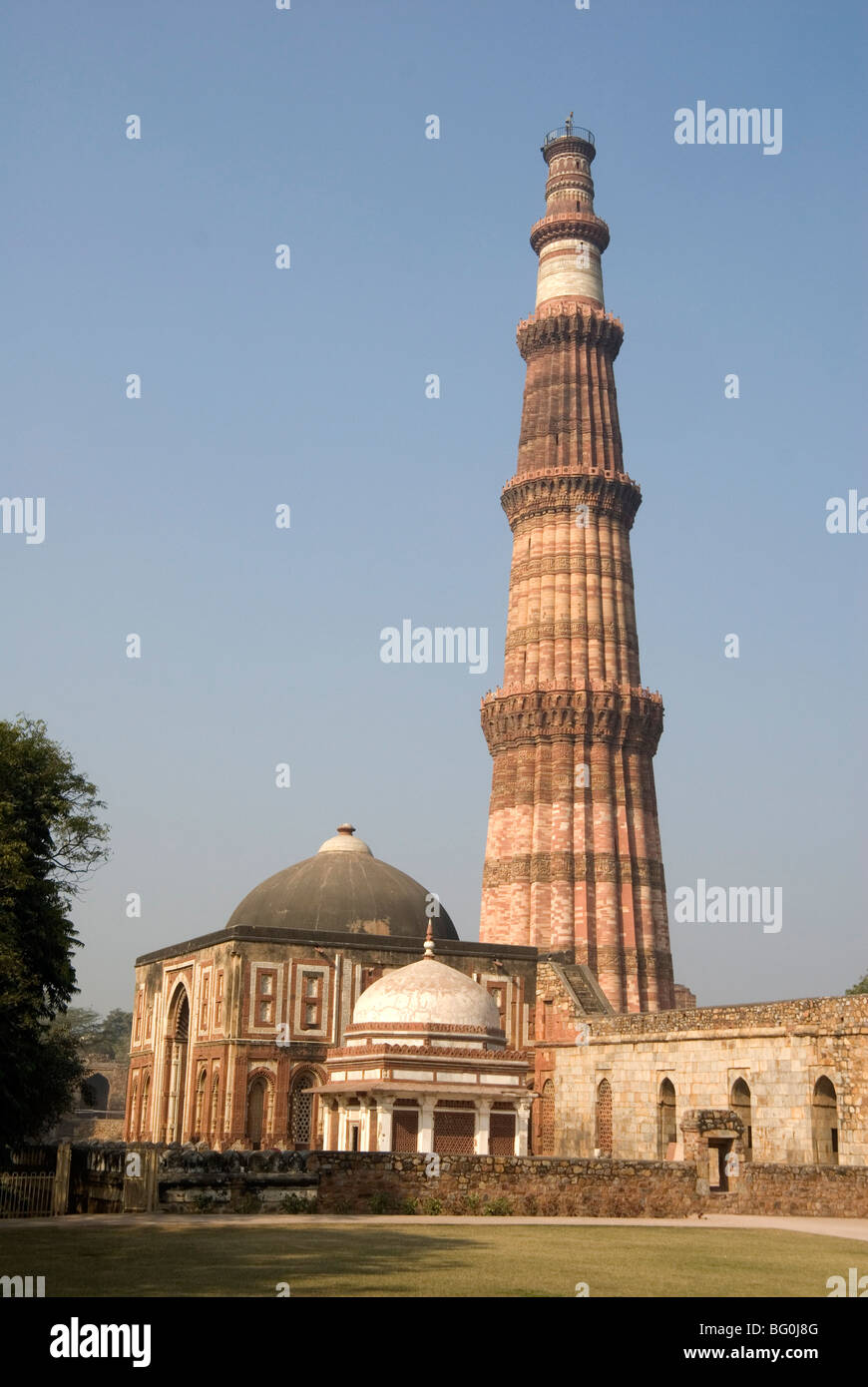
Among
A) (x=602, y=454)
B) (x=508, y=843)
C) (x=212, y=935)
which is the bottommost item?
(x=212, y=935)

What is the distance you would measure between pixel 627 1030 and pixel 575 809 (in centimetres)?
1505

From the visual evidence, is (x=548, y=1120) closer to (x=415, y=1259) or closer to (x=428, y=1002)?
(x=428, y=1002)

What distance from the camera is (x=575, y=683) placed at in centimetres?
5634

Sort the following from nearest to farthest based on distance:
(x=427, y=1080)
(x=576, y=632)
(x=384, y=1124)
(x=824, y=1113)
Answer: (x=384, y=1124), (x=427, y=1080), (x=824, y=1113), (x=576, y=632)

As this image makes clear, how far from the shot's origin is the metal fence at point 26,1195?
81.6 ft

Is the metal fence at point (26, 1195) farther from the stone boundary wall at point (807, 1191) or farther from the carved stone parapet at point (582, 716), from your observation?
the carved stone parapet at point (582, 716)

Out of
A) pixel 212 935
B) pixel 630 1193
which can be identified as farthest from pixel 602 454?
pixel 630 1193

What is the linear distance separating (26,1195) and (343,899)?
23.2 m

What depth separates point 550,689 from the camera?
56438 mm

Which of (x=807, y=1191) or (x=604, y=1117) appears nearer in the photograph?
(x=807, y=1191)

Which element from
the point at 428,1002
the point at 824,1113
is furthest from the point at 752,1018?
the point at 428,1002

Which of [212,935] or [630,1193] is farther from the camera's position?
[212,935]

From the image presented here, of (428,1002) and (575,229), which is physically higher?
(575,229)
